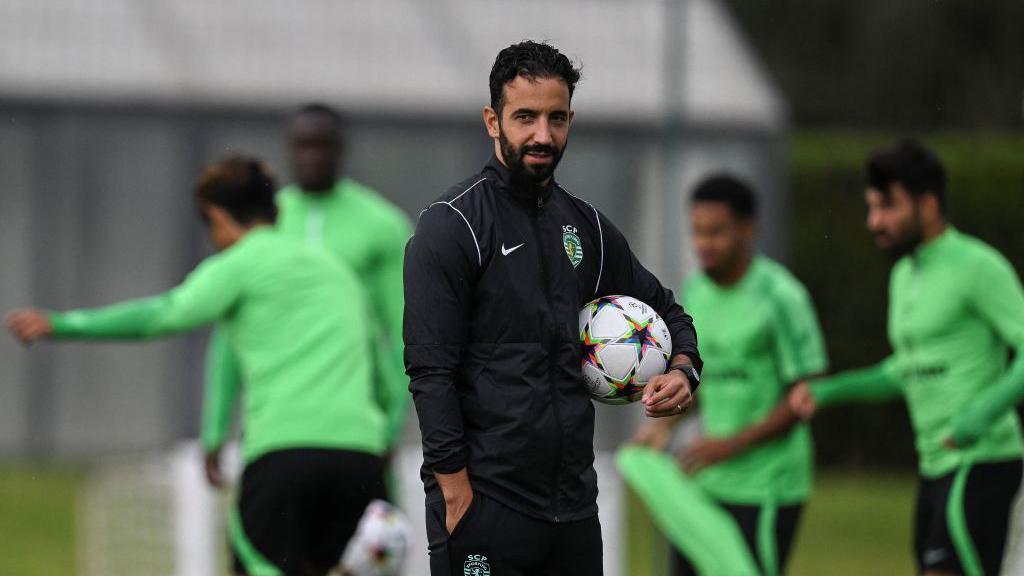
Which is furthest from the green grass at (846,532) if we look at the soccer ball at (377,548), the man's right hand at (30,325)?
the man's right hand at (30,325)

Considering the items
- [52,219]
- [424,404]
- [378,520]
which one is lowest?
[378,520]

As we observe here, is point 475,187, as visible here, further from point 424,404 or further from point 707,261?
point 707,261

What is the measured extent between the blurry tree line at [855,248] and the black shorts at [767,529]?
366 inches

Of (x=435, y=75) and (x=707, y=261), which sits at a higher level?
(x=435, y=75)

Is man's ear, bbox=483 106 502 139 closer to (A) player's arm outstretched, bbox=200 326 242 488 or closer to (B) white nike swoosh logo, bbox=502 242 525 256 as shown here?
(B) white nike swoosh logo, bbox=502 242 525 256

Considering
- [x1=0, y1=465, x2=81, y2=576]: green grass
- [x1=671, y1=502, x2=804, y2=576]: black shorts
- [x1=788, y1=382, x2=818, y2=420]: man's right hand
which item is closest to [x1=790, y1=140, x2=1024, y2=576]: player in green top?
[x1=788, y1=382, x2=818, y2=420]: man's right hand

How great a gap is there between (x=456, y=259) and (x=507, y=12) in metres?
13.3

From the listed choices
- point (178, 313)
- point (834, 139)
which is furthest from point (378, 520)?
point (834, 139)

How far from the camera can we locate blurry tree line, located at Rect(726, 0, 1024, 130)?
3186 centimetres

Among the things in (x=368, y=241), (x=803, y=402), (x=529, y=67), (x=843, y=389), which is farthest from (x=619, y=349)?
(x=368, y=241)

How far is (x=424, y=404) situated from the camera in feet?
16.5

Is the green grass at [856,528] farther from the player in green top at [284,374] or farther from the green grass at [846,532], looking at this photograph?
the player in green top at [284,374]

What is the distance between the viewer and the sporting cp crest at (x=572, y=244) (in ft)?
17.1

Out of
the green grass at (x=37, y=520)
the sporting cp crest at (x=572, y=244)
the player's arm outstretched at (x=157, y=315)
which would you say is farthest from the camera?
the green grass at (x=37, y=520)
